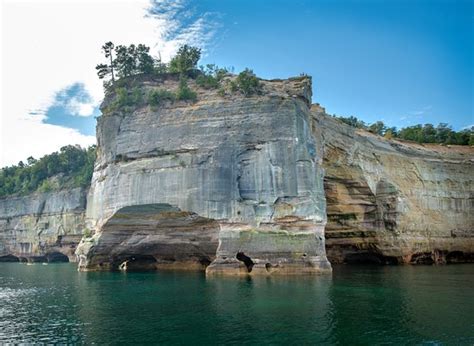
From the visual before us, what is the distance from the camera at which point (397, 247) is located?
4691 centimetres

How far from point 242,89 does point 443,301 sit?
23.4 m

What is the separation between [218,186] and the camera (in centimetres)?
3628

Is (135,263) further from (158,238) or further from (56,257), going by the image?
(56,257)

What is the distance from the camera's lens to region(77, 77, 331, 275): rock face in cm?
3469

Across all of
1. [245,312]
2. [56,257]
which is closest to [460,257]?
[245,312]

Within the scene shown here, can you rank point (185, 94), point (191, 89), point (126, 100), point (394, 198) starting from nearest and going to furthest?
point (185, 94) < point (191, 89) < point (126, 100) < point (394, 198)

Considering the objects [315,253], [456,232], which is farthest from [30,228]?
[456,232]

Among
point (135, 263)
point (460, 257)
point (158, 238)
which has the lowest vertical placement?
A: point (460, 257)

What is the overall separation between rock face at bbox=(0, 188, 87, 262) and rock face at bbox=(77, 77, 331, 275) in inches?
1024

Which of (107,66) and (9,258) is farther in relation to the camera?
(9,258)

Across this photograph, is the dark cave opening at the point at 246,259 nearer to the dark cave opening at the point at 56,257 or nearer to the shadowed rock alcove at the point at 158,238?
the shadowed rock alcove at the point at 158,238

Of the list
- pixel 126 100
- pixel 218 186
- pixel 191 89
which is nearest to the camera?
pixel 218 186

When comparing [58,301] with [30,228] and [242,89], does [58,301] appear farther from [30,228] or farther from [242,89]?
[30,228]

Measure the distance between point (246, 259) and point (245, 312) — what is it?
16.7 meters
